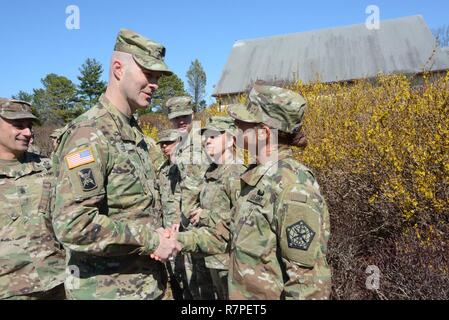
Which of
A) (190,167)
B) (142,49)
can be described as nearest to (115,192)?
(142,49)

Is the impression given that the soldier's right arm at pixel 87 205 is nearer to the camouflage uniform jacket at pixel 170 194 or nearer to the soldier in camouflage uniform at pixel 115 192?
the soldier in camouflage uniform at pixel 115 192

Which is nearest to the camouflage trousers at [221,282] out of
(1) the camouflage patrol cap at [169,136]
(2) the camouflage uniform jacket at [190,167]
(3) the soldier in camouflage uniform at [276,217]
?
(2) the camouflage uniform jacket at [190,167]

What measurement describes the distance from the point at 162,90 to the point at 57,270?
144 ft

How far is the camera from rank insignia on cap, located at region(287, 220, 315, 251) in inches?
70.0

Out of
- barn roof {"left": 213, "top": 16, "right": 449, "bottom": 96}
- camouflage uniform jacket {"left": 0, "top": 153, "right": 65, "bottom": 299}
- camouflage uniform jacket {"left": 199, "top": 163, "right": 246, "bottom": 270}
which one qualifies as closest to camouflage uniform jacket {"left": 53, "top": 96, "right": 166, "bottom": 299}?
camouflage uniform jacket {"left": 0, "top": 153, "right": 65, "bottom": 299}

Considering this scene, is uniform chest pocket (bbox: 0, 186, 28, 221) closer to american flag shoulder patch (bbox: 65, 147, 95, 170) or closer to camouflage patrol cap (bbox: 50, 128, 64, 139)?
camouflage patrol cap (bbox: 50, 128, 64, 139)

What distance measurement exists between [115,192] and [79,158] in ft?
0.92

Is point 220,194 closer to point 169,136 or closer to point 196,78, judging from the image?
point 169,136

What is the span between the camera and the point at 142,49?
2.21 meters

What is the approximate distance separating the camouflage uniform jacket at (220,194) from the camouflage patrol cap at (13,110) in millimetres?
1666

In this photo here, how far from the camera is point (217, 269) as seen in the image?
138 inches

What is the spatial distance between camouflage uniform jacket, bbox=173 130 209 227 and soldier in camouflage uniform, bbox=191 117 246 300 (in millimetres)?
468

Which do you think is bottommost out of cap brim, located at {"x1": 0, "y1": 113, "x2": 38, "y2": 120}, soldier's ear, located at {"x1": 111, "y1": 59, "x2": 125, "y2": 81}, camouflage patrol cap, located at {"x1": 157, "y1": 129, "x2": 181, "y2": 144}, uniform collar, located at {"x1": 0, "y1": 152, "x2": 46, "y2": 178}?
camouflage patrol cap, located at {"x1": 157, "y1": 129, "x2": 181, "y2": 144}

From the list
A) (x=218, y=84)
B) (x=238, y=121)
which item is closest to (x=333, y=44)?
(x=218, y=84)
